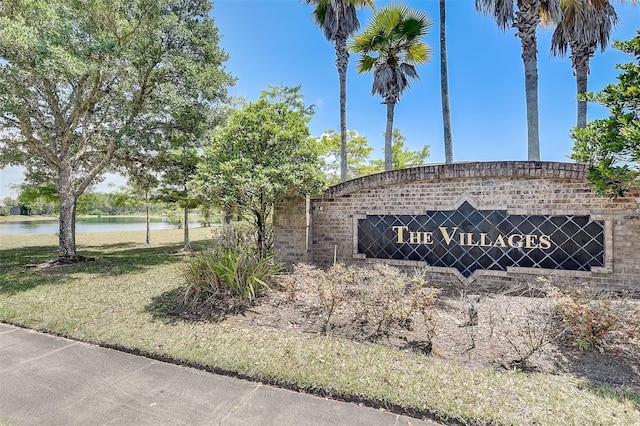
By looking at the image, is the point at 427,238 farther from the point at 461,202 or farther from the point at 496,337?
the point at 496,337

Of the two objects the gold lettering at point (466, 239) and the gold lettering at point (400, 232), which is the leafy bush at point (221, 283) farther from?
the gold lettering at point (466, 239)

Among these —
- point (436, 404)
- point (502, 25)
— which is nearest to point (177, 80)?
point (502, 25)

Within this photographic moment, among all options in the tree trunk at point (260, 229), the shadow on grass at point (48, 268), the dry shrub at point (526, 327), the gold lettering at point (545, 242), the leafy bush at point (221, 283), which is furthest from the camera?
the shadow on grass at point (48, 268)

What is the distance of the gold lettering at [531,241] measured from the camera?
683 centimetres

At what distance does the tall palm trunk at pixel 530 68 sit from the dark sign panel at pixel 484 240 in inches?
208

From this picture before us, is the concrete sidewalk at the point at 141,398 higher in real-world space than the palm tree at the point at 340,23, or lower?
lower

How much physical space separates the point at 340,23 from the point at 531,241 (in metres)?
13.0

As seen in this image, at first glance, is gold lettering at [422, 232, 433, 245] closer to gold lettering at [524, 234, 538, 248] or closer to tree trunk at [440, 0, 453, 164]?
gold lettering at [524, 234, 538, 248]

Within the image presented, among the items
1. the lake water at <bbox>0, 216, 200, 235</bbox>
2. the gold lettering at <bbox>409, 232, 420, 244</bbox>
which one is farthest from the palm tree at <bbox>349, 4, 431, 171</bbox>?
the lake water at <bbox>0, 216, 200, 235</bbox>

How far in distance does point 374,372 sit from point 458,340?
64.1 inches

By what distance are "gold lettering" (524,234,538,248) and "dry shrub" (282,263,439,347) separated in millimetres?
3208

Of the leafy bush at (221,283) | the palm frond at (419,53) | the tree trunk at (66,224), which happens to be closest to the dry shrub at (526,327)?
the leafy bush at (221,283)

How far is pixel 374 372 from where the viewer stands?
12.0 feet

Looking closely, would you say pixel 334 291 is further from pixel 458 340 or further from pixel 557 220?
pixel 557 220
